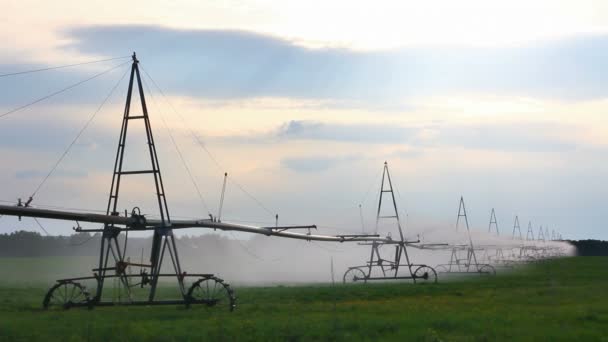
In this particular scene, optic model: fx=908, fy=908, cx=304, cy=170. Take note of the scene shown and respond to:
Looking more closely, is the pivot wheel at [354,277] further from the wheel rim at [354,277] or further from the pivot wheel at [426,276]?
the pivot wheel at [426,276]

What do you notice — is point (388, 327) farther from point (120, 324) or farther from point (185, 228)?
point (185, 228)

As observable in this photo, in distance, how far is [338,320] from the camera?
30.3m

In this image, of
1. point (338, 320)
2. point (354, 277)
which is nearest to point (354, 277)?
point (354, 277)

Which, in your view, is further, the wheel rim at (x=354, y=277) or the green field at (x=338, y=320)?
the wheel rim at (x=354, y=277)

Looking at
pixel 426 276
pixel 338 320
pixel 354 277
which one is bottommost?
pixel 338 320

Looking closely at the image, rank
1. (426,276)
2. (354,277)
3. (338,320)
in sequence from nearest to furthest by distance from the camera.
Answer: (338,320) → (426,276) → (354,277)

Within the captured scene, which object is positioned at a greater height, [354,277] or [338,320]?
[354,277]

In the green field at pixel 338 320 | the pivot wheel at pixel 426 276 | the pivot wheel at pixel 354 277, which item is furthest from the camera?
the pivot wheel at pixel 354 277

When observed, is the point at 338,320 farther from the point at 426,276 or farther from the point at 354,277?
the point at 354,277

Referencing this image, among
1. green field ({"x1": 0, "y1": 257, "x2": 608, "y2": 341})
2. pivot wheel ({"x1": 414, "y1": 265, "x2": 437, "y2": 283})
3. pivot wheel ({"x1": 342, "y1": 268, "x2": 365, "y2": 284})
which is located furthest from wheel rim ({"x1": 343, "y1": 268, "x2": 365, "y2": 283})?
green field ({"x1": 0, "y1": 257, "x2": 608, "y2": 341})

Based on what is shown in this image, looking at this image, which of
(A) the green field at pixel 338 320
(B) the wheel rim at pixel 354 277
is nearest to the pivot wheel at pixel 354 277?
(B) the wheel rim at pixel 354 277

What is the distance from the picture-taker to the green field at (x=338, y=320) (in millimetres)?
27078

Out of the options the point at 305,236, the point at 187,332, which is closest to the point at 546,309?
the point at 187,332

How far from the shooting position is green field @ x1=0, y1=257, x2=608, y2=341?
27078 mm
